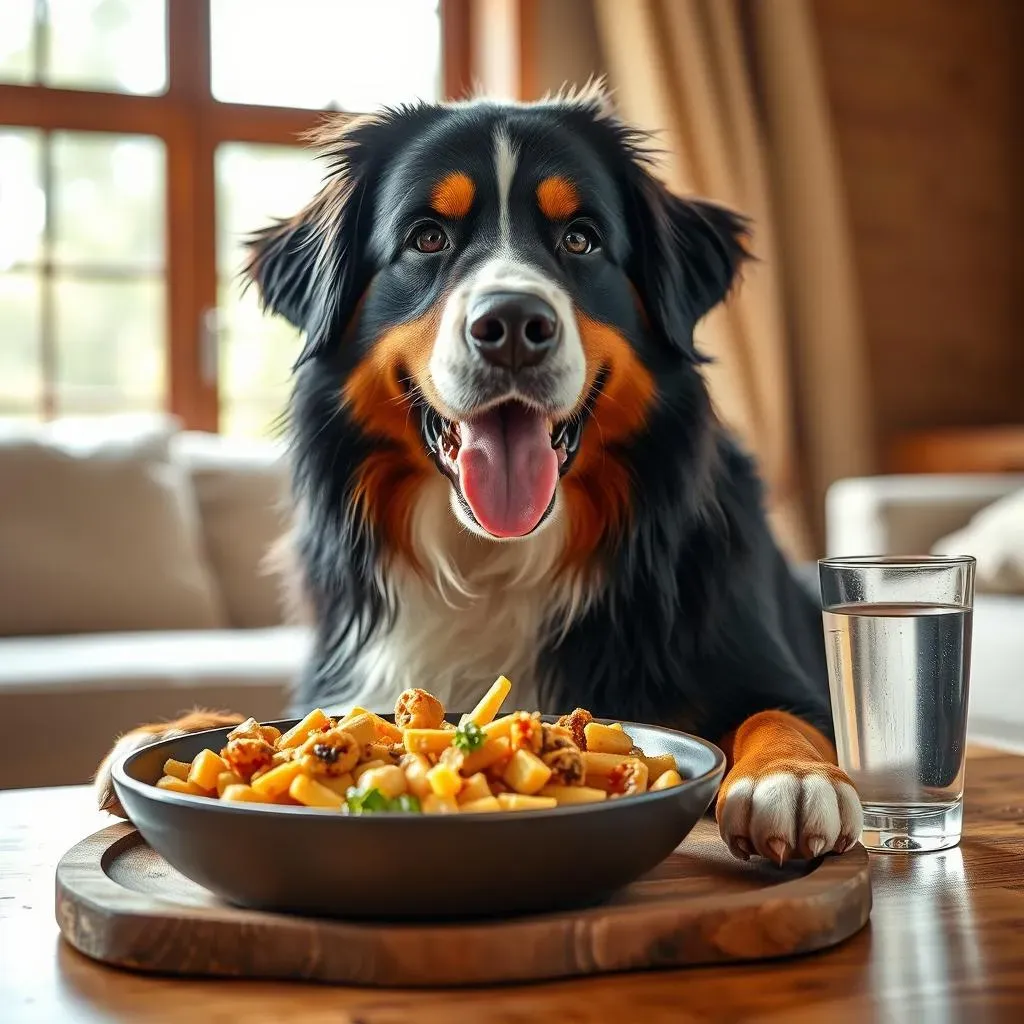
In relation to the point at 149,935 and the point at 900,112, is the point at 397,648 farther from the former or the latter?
the point at 900,112

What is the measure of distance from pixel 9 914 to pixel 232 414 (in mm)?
3505

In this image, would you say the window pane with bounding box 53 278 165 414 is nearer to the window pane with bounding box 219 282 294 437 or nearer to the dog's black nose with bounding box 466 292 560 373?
the window pane with bounding box 219 282 294 437

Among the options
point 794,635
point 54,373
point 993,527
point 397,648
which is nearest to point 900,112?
point 993,527

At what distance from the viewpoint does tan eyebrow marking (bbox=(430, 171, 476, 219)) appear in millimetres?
1557

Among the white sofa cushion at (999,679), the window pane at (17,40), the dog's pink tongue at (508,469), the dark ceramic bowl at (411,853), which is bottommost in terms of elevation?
the white sofa cushion at (999,679)

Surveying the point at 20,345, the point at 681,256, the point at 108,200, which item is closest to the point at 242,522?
the point at 20,345

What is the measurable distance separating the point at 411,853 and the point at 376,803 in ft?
0.16

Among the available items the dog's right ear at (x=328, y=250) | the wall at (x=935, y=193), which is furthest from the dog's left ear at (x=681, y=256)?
the wall at (x=935, y=193)

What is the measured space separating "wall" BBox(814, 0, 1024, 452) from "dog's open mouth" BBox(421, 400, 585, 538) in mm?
3776

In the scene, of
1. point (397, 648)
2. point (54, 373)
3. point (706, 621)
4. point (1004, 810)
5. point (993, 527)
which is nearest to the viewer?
point (1004, 810)

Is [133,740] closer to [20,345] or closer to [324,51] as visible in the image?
[20,345]

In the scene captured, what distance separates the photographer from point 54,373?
4074mm

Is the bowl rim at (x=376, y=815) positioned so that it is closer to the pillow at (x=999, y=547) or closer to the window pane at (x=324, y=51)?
the pillow at (x=999, y=547)

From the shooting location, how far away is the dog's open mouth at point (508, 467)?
4.98ft
